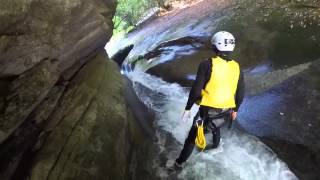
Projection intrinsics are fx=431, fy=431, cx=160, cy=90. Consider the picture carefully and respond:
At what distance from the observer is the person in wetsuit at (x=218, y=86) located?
6.89 metres

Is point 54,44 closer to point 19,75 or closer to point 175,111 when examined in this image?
point 19,75

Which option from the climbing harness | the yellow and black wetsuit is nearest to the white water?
the yellow and black wetsuit

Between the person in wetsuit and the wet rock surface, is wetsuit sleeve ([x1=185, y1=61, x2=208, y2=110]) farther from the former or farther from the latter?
the wet rock surface

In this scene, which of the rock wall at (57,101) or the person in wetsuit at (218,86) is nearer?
the rock wall at (57,101)

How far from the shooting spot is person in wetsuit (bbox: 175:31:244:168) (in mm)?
6891

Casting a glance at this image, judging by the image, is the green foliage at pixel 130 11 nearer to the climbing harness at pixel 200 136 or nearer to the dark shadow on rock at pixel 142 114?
the dark shadow on rock at pixel 142 114

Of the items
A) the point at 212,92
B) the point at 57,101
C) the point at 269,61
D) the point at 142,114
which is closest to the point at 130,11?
the point at 269,61

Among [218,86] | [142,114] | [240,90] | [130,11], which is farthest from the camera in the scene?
[130,11]

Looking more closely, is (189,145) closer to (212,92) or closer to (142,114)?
(212,92)

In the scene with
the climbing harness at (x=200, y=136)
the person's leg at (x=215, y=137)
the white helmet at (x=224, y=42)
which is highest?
the white helmet at (x=224, y=42)

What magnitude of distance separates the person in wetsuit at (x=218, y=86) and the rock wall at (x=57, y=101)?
5.27ft

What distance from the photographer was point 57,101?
755cm

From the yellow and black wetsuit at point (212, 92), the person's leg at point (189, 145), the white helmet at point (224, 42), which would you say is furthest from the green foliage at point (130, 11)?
the white helmet at point (224, 42)

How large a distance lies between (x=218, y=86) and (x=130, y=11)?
60.9 ft
